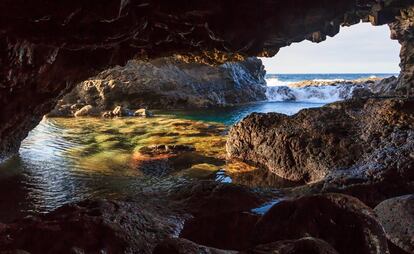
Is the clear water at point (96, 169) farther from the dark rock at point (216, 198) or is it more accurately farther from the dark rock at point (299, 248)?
the dark rock at point (299, 248)

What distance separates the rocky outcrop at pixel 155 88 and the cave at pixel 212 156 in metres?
15.7

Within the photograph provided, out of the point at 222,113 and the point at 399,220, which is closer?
the point at 399,220

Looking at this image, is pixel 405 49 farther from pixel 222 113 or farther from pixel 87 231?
pixel 87 231

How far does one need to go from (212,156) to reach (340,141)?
13.5 feet

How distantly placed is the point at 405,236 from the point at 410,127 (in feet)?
11.0

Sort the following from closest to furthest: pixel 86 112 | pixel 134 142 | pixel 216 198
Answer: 1. pixel 216 198
2. pixel 134 142
3. pixel 86 112

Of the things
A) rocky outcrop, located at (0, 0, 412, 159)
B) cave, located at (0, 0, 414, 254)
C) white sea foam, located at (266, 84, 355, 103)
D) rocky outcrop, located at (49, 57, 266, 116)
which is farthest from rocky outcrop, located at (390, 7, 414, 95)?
white sea foam, located at (266, 84, 355, 103)

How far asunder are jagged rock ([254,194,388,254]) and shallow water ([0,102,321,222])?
3.79 meters

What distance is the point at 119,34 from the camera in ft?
22.2

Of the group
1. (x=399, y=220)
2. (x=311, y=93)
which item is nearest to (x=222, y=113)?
(x=311, y=93)

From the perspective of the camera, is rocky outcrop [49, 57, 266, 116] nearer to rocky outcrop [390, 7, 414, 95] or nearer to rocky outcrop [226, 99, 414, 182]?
rocky outcrop [390, 7, 414, 95]

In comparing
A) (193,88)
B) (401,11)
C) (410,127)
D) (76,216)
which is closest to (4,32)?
(76,216)

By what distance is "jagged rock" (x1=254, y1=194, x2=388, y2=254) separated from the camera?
3303 mm

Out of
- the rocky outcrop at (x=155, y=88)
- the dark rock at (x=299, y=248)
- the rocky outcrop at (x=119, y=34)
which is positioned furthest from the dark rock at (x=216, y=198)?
the rocky outcrop at (x=155, y=88)
